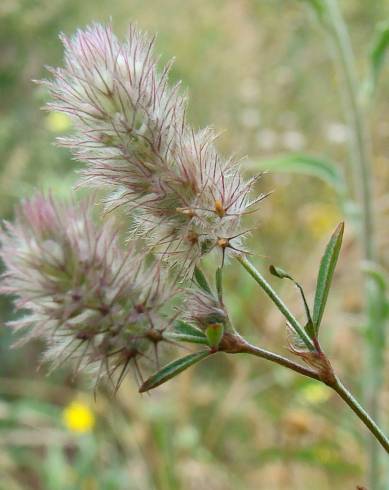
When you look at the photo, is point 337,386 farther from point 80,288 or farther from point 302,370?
point 80,288

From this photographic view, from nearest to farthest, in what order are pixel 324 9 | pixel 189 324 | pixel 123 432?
1. pixel 189 324
2. pixel 324 9
3. pixel 123 432

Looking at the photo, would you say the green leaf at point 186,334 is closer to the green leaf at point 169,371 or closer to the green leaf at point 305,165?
the green leaf at point 169,371

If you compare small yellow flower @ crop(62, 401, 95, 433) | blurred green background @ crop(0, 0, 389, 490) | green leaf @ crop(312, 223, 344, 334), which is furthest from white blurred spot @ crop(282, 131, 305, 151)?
green leaf @ crop(312, 223, 344, 334)

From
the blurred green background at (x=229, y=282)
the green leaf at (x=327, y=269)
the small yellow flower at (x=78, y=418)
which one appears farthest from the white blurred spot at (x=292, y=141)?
the green leaf at (x=327, y=269)

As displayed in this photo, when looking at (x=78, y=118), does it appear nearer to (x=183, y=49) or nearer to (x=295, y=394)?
(x=295, y=394)

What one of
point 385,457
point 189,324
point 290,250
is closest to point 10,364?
point 290,250

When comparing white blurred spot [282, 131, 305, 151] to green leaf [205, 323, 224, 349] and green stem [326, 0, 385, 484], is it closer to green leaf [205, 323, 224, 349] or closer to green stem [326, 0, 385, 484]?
green stem [326, 0, 385, 484]

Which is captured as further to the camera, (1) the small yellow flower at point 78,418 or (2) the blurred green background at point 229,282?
(1) the small yellow flower at point 78,418
